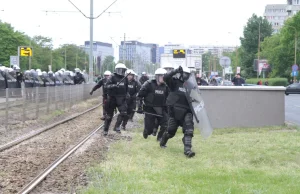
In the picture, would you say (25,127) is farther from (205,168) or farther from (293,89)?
(293,89)

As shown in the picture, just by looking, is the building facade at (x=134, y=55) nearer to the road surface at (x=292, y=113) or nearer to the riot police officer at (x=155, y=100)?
the road surface at (x=292, y=113)

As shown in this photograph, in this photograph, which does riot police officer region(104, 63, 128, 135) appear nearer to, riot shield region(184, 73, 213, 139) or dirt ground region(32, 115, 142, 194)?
dirt ground region(32, 115, 142, 194)

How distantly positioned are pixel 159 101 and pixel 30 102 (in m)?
7.45

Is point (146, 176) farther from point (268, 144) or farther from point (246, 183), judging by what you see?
point (268, 144)

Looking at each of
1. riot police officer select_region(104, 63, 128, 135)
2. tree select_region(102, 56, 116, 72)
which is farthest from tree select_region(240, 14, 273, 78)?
riot police officer select_region(104, 63, 128, 135)

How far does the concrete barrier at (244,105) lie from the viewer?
17.4 meters

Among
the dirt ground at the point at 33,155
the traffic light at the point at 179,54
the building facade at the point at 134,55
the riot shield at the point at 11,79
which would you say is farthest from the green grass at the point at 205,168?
the building facade at the point at 134,55

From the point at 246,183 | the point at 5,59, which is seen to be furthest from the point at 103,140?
the point at 5,59

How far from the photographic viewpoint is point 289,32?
273 ft

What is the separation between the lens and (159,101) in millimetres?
13383

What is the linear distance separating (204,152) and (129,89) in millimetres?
5585

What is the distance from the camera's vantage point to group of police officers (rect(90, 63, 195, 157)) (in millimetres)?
11391

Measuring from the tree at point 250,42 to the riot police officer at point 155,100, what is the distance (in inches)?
3752

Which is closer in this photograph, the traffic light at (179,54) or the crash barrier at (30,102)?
the crash barrier at (30,102)
